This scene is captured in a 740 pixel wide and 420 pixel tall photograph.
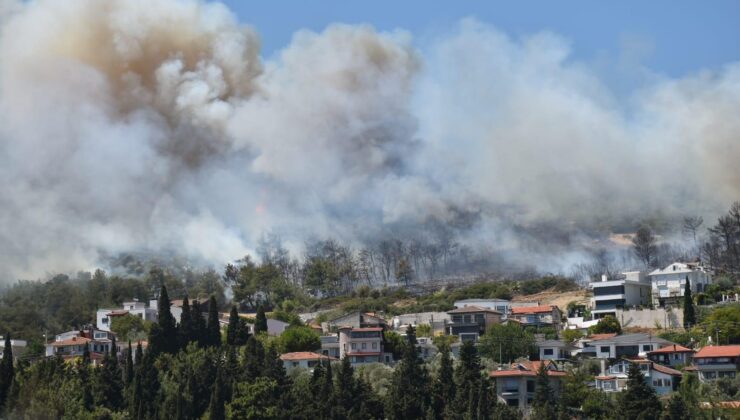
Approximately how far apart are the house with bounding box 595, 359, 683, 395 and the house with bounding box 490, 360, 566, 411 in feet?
6.51

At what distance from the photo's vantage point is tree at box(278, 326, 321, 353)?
6873cm

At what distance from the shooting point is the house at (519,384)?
58.3m

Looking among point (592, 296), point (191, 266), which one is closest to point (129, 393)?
point (592, 296)

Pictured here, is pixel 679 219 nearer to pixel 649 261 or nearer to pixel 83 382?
pixel 649 261

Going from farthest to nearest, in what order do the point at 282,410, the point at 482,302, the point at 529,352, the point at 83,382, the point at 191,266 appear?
the point at 191,266
the point at 482,302
the point at 529,352
the point at 83,382
the point at 282,410

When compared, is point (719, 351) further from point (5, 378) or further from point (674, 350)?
point (5, 378)

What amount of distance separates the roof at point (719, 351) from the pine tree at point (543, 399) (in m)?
7.55

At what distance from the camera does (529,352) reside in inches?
2552

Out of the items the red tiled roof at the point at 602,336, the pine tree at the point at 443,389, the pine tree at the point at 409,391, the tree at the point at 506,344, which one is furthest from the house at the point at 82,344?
the red tiled roof at the point at 602,336

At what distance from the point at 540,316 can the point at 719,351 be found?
701 inches

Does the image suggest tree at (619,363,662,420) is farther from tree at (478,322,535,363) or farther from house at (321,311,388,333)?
house at (321,311,388,333)

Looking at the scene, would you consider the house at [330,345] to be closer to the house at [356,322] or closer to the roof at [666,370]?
the house at [356,322]

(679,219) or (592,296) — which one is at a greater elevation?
(679,219)

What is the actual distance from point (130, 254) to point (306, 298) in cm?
1807
